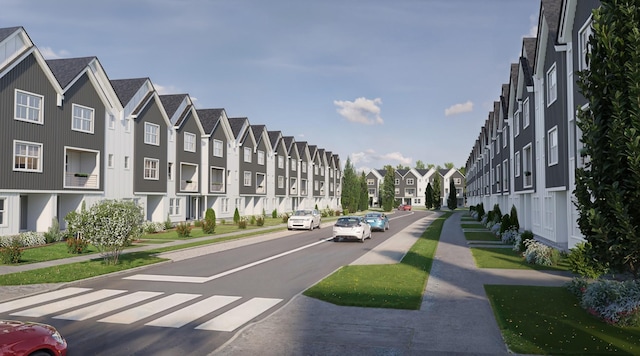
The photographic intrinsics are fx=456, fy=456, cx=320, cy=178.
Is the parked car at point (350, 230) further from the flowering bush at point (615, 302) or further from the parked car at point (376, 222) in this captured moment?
the flowering bush at point (615, 302)

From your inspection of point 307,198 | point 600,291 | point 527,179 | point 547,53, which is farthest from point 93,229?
point 307,198

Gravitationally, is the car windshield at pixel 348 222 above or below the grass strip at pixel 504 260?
above

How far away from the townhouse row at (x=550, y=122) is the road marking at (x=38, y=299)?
13646 mm

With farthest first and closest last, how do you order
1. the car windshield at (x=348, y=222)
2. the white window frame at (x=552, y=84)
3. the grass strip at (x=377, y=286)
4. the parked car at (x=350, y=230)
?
the car windshield at (x=348, y=222), the parked car at (x=350, y=230), the white window frame at (x=552, y=84), the grass strip at (x=377, y=286)

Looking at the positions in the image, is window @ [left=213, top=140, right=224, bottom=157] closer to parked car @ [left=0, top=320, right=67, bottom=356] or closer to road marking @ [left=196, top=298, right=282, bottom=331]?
road marking @ [left=196, top=298, right=282, bottom=331]

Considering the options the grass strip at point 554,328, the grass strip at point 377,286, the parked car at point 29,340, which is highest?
the parked car at point 29,340

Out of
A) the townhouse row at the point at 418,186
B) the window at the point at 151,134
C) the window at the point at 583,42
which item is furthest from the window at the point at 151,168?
the townhouse row at the point at 418,186

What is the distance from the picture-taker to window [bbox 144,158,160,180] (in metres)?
34.0

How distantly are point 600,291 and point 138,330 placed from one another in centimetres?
926

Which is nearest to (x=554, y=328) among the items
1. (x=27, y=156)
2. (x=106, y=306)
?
(x=106, y=306)

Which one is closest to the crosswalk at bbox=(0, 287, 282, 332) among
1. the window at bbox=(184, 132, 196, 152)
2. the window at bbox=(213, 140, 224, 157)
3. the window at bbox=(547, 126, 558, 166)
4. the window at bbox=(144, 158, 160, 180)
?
the window at bbox=(547, 126, 558, 166)

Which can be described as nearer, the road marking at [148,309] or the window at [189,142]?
Answer: the road marking at [148,309]

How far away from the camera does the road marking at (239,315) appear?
8.68m

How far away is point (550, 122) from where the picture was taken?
20.0m
